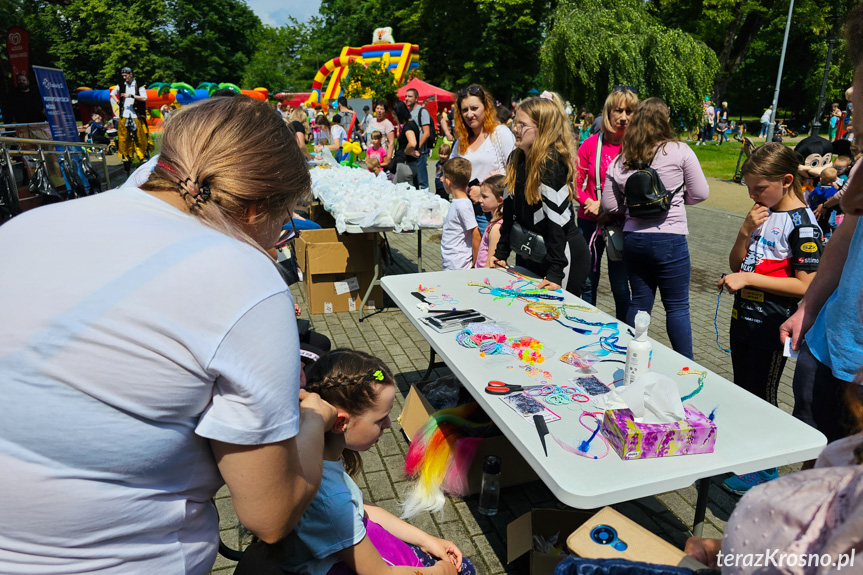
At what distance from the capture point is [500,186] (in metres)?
4.25

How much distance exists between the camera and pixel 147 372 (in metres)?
0.84

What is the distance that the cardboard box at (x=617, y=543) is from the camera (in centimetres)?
166

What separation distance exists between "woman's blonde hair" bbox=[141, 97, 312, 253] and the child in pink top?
3084 mm

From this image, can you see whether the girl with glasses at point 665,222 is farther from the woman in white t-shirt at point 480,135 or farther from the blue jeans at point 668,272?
the woman in white t-shirt at point 480,135

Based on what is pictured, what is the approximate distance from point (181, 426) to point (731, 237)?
915cm

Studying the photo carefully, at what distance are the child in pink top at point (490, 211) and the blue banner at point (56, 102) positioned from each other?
22.7ft

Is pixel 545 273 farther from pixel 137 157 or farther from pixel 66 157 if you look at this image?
pixel 137 157

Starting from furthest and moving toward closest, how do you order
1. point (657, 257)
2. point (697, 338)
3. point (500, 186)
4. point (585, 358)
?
point (697, 338) → point (500, 186) → point (657, 257) → point (585, 358)

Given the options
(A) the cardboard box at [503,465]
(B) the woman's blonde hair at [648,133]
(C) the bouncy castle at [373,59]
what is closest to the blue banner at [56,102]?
(B) the woman's blonde hair at [648,133]

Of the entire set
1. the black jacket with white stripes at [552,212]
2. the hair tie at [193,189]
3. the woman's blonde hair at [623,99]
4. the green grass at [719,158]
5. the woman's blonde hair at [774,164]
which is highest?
the woman's blonde hair at [623,99]

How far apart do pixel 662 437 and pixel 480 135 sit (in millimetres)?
3779

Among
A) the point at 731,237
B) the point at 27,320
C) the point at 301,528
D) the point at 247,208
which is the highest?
the point at 247,208

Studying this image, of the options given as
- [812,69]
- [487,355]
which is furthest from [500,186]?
[812,69]

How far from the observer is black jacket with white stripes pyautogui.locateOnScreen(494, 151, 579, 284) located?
3.19m
